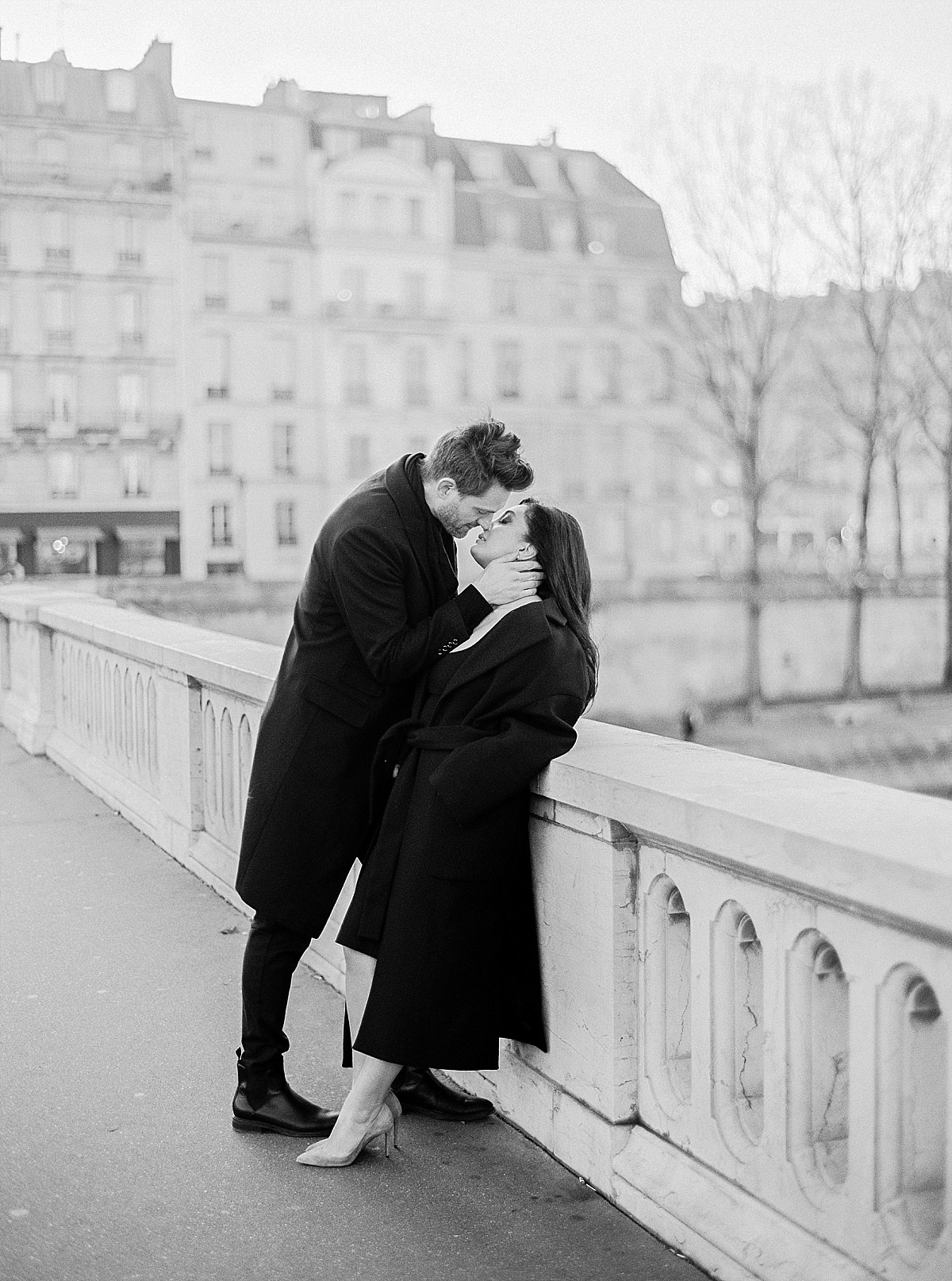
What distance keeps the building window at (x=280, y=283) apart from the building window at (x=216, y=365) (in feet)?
6.82

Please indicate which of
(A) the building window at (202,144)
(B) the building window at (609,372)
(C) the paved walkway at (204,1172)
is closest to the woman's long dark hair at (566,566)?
(C) the paved walkway at (204,1172)

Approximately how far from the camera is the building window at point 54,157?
5044 centimetres

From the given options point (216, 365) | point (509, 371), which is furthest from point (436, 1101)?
point (509, 371)

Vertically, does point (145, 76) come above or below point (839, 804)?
above

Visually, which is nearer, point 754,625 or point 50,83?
point 754,625

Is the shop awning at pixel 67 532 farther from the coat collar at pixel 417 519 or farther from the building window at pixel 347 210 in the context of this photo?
the coat collar at pixel 417 519

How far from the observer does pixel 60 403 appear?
49656 millimetres

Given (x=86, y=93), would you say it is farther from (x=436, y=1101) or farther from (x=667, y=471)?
(x=436, y=1101)

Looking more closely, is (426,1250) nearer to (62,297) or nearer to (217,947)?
(217,947)

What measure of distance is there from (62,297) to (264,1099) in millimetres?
49185

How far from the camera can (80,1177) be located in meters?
3.35

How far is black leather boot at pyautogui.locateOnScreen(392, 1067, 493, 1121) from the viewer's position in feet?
12.1

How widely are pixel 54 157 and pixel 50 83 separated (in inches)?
106

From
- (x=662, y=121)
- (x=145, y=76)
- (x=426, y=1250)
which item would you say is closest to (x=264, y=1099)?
(x=426, y=1250)
